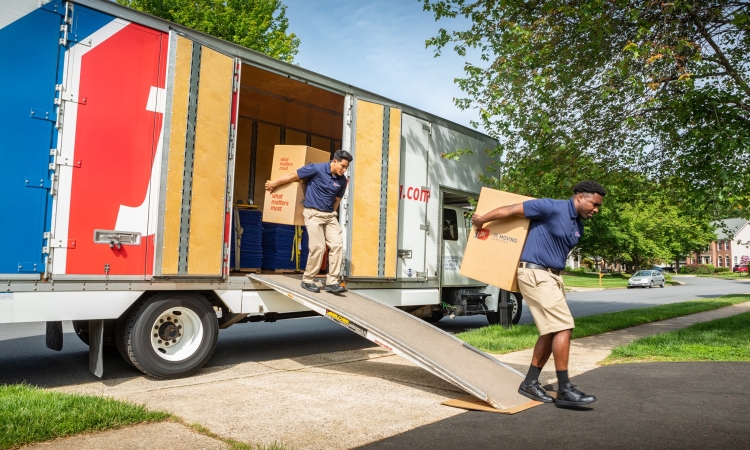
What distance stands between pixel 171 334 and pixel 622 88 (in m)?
7.59

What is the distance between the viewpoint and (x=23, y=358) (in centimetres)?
A: 746

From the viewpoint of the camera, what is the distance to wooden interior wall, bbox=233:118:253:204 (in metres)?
10.1

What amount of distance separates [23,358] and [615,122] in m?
9.81

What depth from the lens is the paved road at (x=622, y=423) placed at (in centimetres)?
387

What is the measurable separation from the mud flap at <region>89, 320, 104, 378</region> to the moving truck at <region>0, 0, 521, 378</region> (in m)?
0.01

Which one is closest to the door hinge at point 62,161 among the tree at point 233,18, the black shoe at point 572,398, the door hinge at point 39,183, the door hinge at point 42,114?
the door hinge at point 39,183

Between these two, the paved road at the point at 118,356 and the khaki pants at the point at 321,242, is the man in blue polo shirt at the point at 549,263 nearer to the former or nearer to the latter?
the khaki pants at the point at 321,242

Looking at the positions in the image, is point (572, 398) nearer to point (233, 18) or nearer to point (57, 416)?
point (57, 416)

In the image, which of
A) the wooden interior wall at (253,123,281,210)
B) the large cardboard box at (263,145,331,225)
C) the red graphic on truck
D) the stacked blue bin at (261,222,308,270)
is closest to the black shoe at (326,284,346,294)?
the large cardboard box at (263,145,331,225)

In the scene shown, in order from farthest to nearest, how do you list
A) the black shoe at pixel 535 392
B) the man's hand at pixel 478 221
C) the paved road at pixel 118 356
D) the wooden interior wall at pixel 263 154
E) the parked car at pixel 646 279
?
the parked car at pixel 646 279 → the wooden interior wall at pixel 263 154 → the paved road at pixel 118 356 → the man's hand at pixel 478 221 → the black shoe at pixel 535 392

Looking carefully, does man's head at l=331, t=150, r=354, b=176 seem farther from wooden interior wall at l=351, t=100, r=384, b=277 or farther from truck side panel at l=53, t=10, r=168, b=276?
truck side panel at l=53, t=10, r=168, b=276

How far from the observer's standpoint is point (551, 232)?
17.3 ft

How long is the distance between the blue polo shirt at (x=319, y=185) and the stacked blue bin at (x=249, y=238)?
1.36 metres

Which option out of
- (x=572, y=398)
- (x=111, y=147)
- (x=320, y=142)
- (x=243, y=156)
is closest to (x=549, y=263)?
(x=572, y=398)
